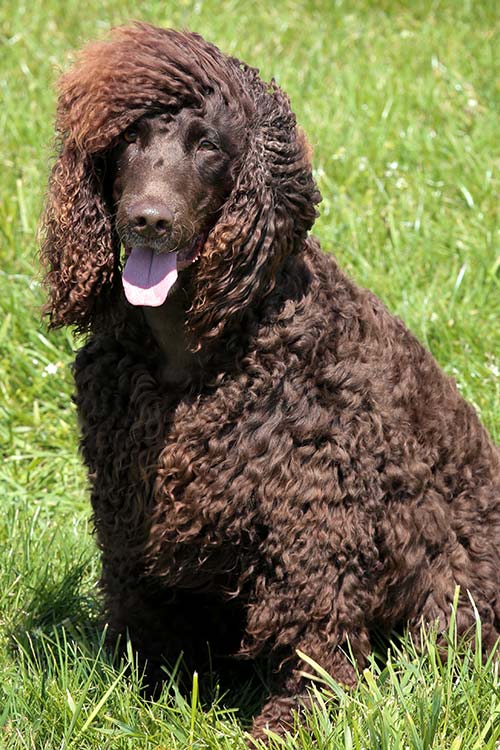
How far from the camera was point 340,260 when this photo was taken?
5512 millimetres

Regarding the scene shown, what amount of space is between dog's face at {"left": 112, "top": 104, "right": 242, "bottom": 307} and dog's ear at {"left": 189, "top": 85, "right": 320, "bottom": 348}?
2.1 inches

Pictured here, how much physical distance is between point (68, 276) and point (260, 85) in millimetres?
739

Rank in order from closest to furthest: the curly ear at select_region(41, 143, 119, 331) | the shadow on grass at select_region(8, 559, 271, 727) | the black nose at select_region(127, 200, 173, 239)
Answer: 1. the black nose at select_region(127, 200, 173, 239)
2. the curly ear at select_region(41, 143, 119, 331)
3. the shadow on grass at select_region(8, 559, 271, 727)

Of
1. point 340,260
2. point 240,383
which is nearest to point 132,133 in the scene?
point 240,383

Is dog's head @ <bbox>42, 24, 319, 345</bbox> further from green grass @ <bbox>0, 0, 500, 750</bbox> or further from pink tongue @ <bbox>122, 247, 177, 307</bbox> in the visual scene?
green grass @ <bbox>0, 0, 500, 750</bbox>

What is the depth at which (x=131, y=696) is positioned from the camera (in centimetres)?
340

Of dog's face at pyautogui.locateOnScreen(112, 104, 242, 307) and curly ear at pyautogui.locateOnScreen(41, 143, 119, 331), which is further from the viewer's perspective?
curly ear at pyautogui.locateOnScreen(41, 143, 119, 331)

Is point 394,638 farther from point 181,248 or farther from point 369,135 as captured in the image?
point 369,135

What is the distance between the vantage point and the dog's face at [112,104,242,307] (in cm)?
301

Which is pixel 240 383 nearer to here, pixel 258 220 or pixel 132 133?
pixel 258 220

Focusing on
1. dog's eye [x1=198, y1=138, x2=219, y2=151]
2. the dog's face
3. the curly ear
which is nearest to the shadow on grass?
the curly ear

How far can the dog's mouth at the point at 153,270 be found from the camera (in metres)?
3.06

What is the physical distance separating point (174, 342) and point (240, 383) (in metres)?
0.23

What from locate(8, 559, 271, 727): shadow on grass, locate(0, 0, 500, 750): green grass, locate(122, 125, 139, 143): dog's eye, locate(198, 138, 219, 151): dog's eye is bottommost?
locate(8, 559, 271, 727): shadow on grass
